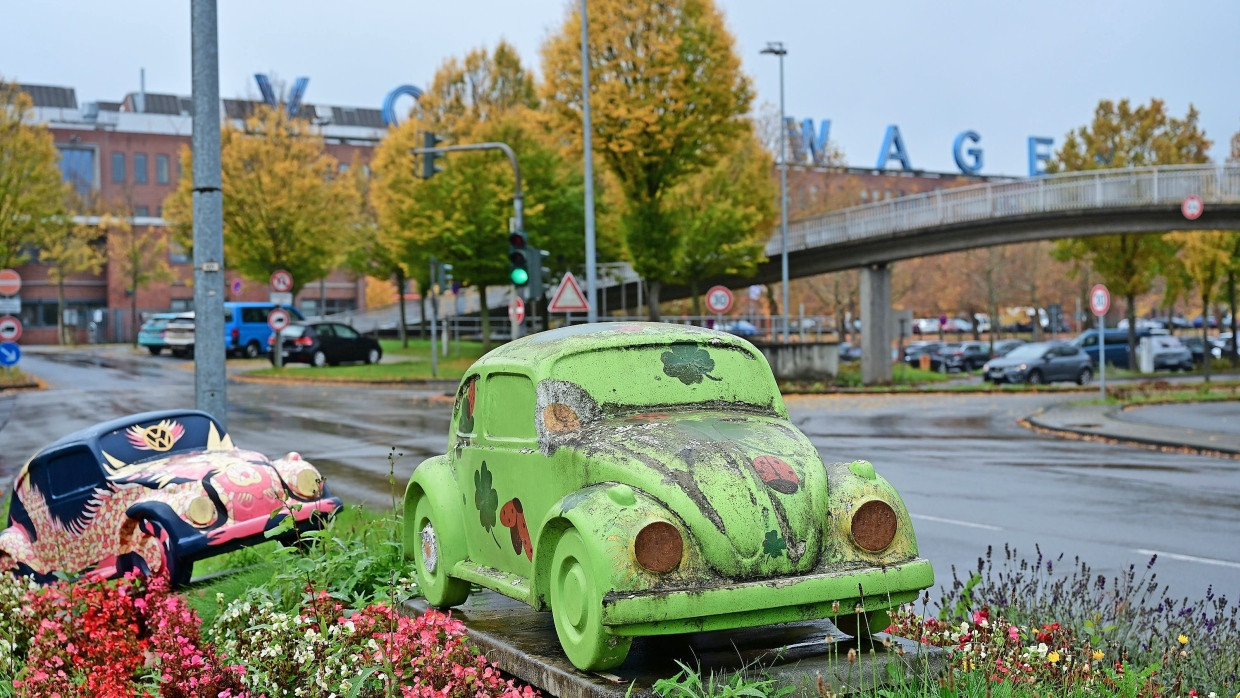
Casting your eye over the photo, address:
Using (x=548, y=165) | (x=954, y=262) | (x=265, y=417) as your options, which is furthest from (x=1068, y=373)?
(x=954, y=262)

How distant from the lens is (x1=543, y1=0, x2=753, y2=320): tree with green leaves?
125 feet

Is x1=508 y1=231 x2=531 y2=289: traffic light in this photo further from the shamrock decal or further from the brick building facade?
the brick building facade

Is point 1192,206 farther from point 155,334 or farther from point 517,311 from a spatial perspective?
point 155,334

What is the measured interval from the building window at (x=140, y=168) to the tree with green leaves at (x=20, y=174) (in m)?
48.6

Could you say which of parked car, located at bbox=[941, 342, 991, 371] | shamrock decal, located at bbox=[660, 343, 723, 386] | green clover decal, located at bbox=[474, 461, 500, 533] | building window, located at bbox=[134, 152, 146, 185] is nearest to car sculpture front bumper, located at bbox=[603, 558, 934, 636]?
shamrock decal, located at bbox=[660, 343, 723, 386]

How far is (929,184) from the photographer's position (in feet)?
380

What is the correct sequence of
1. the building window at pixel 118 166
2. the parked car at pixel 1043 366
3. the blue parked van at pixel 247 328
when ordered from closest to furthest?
the parked car at pixel 1043 366 → the blue parked van at pixel 247 328 → the building window at pixel 118 166

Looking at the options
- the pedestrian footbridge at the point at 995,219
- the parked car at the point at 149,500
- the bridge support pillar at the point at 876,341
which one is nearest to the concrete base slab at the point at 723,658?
the parked car at the point at 149,500

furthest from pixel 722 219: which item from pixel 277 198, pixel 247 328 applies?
pixel 247 328

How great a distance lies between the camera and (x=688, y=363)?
20.0 ft

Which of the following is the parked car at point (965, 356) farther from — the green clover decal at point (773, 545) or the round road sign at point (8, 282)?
the green clover decal at point (773, 545)

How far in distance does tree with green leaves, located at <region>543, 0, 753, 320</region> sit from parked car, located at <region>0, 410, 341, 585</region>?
29.7 meters

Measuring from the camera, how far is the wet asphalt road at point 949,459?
11000 millimetres

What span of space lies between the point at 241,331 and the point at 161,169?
44.4 metres
